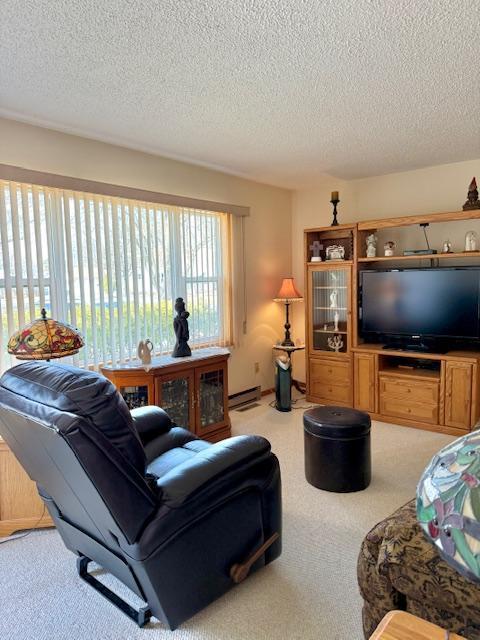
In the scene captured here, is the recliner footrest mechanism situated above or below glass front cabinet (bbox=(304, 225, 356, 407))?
below

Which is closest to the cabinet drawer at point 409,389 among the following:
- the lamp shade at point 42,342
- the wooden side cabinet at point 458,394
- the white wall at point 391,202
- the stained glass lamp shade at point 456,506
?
the wooden side cabinet at point 458,394

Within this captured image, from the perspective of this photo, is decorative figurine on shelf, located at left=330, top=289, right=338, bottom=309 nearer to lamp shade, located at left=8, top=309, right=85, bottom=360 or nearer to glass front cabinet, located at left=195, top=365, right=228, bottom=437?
glass front cabinet, located at left=195, top=365, right=228, bottom=437

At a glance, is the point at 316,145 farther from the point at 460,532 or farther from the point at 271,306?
the point at 460,532

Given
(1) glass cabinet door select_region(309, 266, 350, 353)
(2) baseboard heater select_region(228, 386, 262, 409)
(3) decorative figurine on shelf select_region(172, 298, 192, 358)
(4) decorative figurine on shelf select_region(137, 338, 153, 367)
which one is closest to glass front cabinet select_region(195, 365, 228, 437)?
(3) decorative figurine on shelf select_region(172, 298, 192, 358)

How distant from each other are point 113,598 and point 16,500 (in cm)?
91

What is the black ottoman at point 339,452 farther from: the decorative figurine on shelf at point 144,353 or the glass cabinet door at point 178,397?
the decorative figurine on shelf at point 144,353

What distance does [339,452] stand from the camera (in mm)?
2783

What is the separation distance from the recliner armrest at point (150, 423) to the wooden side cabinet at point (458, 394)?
2506 mm

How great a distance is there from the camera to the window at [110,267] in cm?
288

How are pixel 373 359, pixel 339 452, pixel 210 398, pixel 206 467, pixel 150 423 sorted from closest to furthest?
pixel 206 467 → pixel 150 423 → pixel 339 452 → pixel 210 398 → pixel 373 359

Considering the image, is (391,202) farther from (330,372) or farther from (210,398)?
(210,398)

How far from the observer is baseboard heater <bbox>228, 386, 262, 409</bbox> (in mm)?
4668

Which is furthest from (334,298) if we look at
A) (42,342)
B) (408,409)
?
(42,342)

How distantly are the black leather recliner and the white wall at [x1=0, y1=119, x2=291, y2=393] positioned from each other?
1894 millimetres
